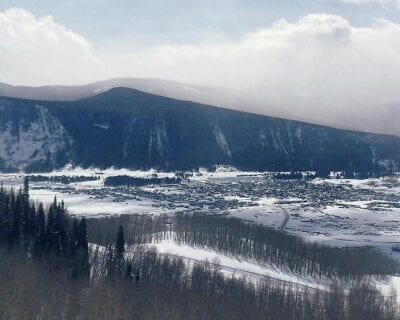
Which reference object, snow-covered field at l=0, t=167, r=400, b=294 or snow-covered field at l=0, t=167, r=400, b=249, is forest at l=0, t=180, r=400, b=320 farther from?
snow-covered field at l=0, t=167, r=400, b=249

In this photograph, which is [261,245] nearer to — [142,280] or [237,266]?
[237,266]

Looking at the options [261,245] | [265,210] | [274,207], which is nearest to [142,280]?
[261,245]

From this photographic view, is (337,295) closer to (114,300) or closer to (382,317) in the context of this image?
(382,317)

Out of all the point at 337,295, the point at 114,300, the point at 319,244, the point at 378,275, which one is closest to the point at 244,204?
the point at 319,244

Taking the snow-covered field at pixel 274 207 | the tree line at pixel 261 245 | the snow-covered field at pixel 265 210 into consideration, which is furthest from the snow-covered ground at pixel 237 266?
the snow-covered field at pixel 274 207

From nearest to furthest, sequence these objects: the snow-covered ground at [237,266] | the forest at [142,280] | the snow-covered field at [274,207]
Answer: the forest at [142,280] < the snow-covered ground at [237,266] < the snow-covered field at [274,207]

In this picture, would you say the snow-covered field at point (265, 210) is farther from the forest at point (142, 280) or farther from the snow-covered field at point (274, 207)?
the forest at point (142, 280)

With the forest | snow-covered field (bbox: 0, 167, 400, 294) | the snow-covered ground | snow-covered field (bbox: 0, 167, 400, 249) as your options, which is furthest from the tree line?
snow-covered field (bbox: 0, 167, 400, 249)

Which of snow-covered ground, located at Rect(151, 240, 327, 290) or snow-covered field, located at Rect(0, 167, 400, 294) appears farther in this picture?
snow-covered field, located at Rect(0, 167, 400, 294)
